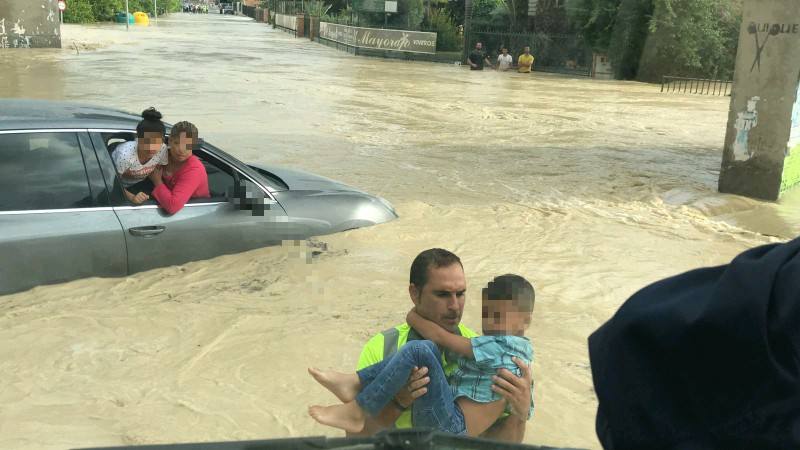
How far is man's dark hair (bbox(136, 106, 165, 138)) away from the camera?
5.68 m

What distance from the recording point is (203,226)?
5.96 metres

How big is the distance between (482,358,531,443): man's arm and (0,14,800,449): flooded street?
2.87 feet

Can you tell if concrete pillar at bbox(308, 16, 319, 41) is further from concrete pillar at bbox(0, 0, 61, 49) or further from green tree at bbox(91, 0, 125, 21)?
concrete pillar at bbox(0, 0, 61, 49)

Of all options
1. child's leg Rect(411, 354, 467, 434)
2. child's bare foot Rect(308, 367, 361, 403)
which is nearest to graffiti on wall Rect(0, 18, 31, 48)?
child's bare foot Rect(308, 367, 361, 403)

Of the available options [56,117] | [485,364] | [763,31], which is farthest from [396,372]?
[763,31]

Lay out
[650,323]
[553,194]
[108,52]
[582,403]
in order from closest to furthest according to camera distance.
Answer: [650,323] → [582,403] → [553,194] → [108,52]

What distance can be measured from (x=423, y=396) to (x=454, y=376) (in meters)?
0.21

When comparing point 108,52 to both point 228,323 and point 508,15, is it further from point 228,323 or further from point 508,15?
point 228,323

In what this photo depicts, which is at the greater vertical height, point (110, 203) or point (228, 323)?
point (110, 203)

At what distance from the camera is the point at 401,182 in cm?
1088

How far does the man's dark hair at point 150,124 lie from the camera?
5684 mm

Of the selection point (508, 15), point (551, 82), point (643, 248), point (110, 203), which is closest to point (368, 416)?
point (110, 203)

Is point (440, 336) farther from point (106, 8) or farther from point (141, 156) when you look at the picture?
point (106, 8)

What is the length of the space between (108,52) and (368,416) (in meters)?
32.8
